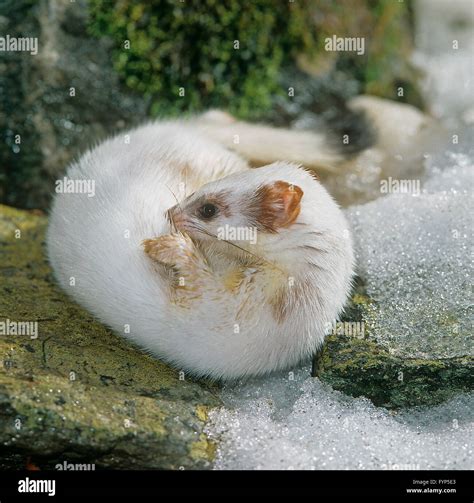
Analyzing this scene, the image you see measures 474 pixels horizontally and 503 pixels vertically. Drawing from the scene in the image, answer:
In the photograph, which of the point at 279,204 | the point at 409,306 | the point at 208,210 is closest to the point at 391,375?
the point at 409,306

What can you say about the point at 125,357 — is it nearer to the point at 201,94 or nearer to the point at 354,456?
the point at 354,456

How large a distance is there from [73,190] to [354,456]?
2064 mm

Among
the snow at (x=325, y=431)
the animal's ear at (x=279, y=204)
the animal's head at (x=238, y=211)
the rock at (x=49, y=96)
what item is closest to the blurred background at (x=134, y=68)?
the rock at (x=49, y=96)

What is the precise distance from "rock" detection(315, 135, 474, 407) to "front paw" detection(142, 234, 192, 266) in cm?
84

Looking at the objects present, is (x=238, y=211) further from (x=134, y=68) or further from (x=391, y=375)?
(x=134, y=68)

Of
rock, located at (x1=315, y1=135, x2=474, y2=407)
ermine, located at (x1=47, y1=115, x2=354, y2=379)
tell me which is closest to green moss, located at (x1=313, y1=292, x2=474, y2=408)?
rock, located at (x1=315, y1=135, x2=474, y2=407)

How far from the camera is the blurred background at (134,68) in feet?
16.3

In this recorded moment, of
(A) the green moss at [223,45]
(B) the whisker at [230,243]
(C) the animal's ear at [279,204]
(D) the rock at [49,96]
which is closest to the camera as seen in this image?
(C) the animal's ear at [279,204]

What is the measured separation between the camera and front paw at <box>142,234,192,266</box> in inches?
139

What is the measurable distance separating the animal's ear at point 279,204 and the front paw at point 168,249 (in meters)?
0.40

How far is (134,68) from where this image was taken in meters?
5.16

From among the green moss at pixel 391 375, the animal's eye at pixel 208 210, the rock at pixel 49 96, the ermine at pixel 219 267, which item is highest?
the rock at pixel 49 96

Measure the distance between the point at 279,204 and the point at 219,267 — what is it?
0.44 metres

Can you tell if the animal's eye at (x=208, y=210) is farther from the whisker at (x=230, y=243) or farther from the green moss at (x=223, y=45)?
the green moss at (x=223, y=45)
